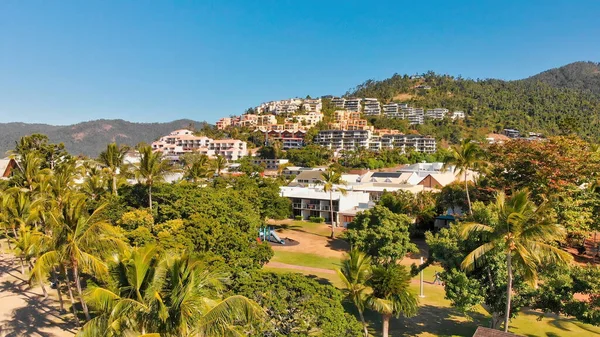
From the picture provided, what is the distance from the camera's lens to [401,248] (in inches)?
963

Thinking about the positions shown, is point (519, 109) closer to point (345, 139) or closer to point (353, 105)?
point (353, 105)

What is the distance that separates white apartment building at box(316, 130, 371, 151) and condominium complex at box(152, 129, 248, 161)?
29.4 m

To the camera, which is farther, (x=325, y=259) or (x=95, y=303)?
(x=325, y=259)

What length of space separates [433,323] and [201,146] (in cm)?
12327

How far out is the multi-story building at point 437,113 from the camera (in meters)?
168

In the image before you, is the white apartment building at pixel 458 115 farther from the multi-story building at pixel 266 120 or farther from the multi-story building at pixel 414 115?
the multi-story building at pixel 266 120

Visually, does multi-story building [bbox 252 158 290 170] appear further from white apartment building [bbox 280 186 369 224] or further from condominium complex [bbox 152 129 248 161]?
white apartment building [bbox 280 186 369 224]

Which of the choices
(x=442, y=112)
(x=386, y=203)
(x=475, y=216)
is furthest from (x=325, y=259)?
(x=442, y=112)

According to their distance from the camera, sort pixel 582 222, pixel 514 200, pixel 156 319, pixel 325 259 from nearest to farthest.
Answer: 1. pixel 156 319
2. pixel 514 200
3. pixel 582 222
4. pixel 325 259

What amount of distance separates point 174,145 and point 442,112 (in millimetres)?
121047

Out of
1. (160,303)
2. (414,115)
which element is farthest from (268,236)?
(414,115)

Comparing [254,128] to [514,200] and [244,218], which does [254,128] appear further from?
[514,200]

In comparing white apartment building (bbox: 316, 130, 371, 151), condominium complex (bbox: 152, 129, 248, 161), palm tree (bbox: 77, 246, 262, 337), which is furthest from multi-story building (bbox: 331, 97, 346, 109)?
palm tree (bbox: 77, 246, 262, 337)

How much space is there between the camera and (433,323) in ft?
68.0
